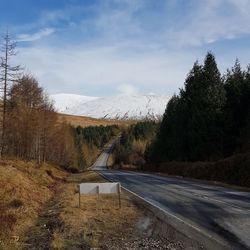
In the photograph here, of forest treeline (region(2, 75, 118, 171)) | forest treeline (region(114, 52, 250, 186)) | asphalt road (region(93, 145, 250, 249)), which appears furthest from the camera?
forest treeline (region(2, 75, 118, 171))

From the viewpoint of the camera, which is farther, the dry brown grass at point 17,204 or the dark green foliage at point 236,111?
the dark green foliage at point 236,111

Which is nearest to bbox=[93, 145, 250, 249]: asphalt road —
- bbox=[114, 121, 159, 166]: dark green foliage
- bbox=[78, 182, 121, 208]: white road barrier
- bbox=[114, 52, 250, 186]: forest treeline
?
bbox=[78, 182, 121, 208]: white road barrier

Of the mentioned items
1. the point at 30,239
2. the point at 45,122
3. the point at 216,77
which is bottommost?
the point at 30,239

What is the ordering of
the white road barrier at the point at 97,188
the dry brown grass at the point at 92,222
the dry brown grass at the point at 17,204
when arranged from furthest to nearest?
the white road barrier at the point at 97,188
the dry brown grass at the point at 17,204
the dry brown grass at the point at 92,222

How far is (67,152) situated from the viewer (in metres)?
99.4

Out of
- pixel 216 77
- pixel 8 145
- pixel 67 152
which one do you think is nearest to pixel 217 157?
pixel 216 77

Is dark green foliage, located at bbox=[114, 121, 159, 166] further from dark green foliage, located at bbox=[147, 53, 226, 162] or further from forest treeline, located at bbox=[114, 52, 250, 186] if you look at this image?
forest treeline, located at bbox=[114, 52, 250, 186]

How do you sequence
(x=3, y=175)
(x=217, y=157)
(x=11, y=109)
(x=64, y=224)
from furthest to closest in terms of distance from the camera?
(x=11, y=109) → (x=217, y=157) → (x=3, y=175) → (x=64, y=224)

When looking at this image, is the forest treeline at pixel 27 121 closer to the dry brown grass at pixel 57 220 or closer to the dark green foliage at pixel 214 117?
the dark green foliage at pixel 214 117


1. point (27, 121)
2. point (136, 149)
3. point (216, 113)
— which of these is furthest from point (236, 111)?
point (136, 149)

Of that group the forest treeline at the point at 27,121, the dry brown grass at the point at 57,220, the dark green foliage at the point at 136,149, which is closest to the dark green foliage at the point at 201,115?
the forest treeline at the point at 27,121

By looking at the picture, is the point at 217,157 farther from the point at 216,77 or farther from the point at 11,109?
the point at 11,109

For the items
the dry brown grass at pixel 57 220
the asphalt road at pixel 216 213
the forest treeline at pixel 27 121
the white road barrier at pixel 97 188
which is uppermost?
the forest treeline at pixel 27 121

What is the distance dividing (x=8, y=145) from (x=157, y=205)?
147ft
